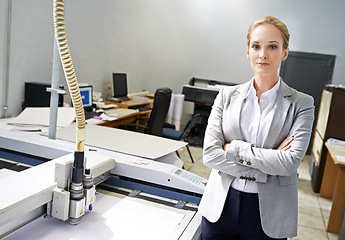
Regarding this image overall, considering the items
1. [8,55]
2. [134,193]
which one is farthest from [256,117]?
[8,55]

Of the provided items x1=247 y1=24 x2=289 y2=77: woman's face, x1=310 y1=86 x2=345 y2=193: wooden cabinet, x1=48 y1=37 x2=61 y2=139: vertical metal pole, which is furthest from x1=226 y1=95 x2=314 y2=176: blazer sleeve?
x1=310 y1=86 x2=345 y2=193: wooden cabinet

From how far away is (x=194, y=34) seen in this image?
25.5 feet

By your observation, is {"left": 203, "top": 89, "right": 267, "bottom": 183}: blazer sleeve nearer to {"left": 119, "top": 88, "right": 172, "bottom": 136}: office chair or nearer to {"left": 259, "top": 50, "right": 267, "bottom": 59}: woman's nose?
{"left": 259, "top": 50, "right": 267, "bottom": 59}: woman's nose

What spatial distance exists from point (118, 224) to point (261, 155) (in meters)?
0.61

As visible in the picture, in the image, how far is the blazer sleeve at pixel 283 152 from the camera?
1279 mm

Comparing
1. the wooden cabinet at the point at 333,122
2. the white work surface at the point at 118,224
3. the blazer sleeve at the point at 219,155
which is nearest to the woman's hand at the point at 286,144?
the blazer sleeve at the point at 219,155

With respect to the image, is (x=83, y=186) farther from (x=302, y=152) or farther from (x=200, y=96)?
(x=200, y=96)

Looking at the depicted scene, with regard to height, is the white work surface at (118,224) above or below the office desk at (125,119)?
above

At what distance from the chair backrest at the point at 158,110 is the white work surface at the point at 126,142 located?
1748 millimetres

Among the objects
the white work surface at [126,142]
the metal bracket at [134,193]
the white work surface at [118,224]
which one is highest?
the white work surface at [126,142]

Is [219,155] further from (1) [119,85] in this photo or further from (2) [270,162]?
(1) [119,85]

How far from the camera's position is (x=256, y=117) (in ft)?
4.48

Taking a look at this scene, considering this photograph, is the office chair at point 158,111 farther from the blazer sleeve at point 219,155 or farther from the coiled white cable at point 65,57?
the coiled white cable at point 65,57

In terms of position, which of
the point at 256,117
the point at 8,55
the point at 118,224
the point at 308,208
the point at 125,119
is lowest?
the point at 308,208
